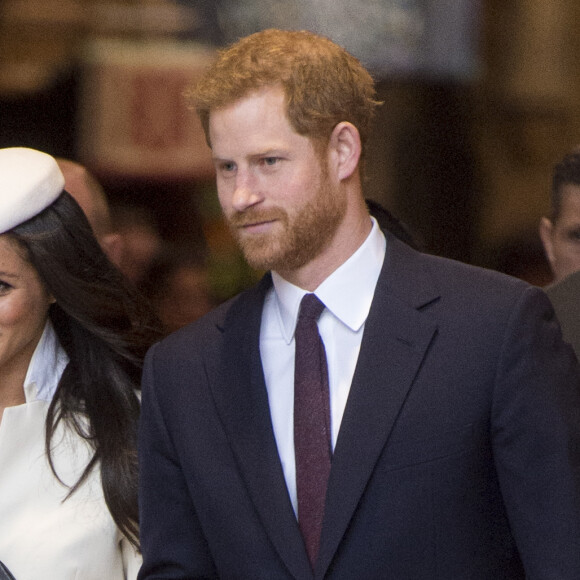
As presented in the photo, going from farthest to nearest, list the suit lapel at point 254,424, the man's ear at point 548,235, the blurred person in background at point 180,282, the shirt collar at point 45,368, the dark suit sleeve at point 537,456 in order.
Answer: the blurred person in background at point 180,282, the man's ear at point 548,235, the shirt collar at point 45,368, the suit lapel at point 254,424, the dark suit sleeve at point 537,456

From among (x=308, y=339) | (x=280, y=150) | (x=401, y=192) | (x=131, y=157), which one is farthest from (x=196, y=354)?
(x=131, y=157)

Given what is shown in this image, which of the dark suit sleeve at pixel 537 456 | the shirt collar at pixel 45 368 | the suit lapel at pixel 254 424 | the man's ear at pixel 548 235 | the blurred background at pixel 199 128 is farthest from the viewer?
the blurred background at pixel 199 128

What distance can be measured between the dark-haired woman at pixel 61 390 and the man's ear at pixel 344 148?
2.88ft

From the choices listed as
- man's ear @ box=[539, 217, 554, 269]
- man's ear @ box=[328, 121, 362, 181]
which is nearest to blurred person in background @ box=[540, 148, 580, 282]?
man's ear @ box=[539, 217, 554, 269]

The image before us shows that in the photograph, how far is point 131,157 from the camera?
19.8ft

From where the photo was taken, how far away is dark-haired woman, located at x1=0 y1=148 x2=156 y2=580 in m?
3.00

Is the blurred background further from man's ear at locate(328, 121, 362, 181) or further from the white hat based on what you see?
man's ear at locate(328, 121, 362, 181)

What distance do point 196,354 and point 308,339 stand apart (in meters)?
0.28

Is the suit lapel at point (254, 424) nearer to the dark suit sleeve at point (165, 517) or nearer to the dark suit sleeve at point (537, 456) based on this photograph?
the dark suit sleeve at point (165, 517)

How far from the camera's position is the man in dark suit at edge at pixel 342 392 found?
7.72 ft

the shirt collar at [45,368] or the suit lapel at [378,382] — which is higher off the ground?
the suit lapel at [378,382]

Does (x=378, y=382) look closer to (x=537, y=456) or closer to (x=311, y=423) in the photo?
(x=311, y=423)

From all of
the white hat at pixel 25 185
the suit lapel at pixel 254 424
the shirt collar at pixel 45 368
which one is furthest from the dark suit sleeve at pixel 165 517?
the white hat at pixel 25 185

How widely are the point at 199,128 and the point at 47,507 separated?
3221 millimetres
